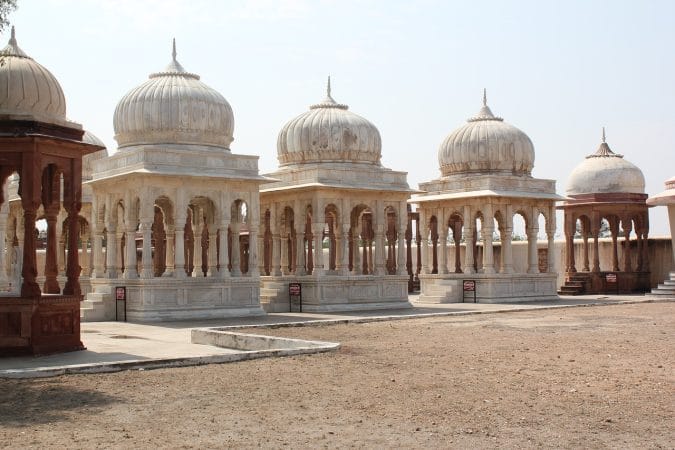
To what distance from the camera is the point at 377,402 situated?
421 inches

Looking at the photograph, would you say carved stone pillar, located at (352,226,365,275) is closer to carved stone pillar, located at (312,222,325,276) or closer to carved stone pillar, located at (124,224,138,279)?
carved stone pillar, located at (312,222,325,276)

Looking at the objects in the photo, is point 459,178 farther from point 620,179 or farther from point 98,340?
point 98,340

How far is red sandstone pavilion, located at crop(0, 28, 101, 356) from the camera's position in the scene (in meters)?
15.2

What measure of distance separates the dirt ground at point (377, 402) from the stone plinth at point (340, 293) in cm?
1265

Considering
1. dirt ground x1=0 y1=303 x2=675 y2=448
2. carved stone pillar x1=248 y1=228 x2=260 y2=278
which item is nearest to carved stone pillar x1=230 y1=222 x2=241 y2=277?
carved stone pillar x1=248 y1=228 x2=260 y2=278

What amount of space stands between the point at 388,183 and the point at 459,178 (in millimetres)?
5627

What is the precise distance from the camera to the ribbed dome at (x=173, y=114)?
91.5 feet

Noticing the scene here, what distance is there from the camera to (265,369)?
1355 centimetres

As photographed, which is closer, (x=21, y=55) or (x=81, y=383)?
(x=81, y=383)

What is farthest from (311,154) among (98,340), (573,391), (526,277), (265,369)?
(573,391)

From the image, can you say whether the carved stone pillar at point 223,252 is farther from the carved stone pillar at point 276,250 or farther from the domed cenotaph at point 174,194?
the carved stone pillar at point 276,250

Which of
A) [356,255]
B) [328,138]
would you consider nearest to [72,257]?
[328,138]

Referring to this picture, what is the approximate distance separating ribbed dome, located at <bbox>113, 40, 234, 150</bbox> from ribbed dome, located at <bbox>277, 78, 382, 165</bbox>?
14.7ft

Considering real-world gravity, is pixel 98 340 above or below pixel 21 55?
below
